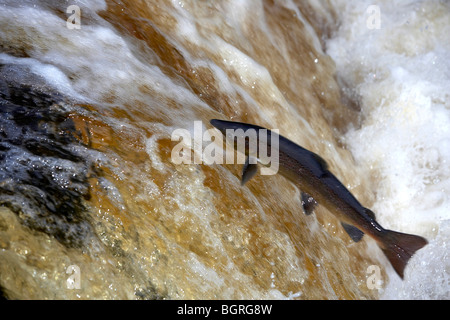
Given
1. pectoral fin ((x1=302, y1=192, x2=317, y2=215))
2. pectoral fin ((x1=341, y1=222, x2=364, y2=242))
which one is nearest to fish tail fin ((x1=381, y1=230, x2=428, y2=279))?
pectoral fin ((x1=341, y1=222, x2=364, y2=242))

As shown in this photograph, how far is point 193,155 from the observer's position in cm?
255

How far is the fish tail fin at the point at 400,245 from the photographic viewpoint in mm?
2912

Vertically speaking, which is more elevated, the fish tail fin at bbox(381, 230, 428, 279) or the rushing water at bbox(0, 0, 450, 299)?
the fish tail fin at bbox(381, 230, 428, 279)

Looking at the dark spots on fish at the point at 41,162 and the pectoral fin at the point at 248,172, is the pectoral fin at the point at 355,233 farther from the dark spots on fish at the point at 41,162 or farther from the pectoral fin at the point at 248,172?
the dark spots on fish at the point at 41,162

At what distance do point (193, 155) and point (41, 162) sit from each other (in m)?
0.73

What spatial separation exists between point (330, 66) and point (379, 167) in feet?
3.65

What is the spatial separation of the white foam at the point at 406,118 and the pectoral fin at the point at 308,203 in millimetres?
1023

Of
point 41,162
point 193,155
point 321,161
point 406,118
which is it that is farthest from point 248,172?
point 406,118

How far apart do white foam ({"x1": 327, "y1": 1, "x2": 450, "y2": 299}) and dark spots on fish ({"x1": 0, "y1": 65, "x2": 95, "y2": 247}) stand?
228 cm

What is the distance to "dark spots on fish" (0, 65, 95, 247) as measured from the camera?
1966mm

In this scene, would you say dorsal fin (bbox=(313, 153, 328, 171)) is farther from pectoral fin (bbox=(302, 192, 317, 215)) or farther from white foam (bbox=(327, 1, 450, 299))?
white foam (bbox=(327, 1, 450, 299))

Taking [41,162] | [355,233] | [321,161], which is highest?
[321,161]

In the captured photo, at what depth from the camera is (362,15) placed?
558 centimetres

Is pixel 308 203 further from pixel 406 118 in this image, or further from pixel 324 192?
pixel 406 118
